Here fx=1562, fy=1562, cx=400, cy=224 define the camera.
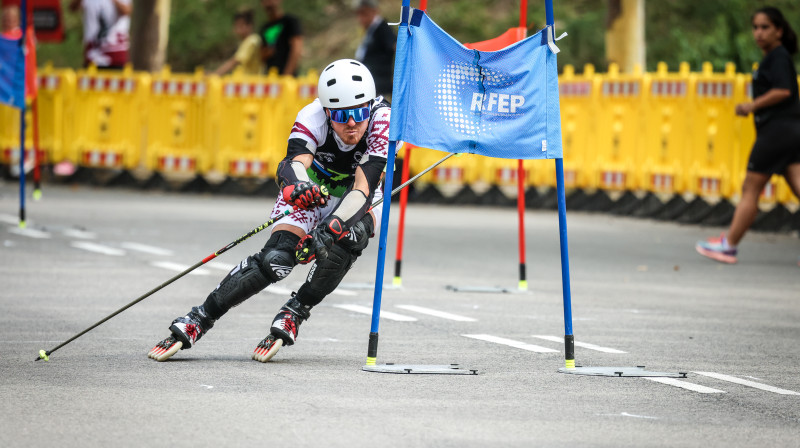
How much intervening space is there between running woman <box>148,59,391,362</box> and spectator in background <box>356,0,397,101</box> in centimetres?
923

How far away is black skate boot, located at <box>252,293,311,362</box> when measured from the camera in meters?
7.77

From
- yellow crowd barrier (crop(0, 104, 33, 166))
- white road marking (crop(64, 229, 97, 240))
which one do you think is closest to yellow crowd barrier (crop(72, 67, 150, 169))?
yellow crowd barrier (crop(0, 104, 33, 166))

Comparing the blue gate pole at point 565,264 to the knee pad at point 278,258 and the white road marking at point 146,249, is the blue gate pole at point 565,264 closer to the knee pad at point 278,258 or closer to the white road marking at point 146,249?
the knee pad at point 278,258

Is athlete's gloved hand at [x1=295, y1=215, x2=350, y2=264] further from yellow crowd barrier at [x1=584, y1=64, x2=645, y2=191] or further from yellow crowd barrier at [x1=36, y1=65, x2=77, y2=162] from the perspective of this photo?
yellow crowd barrier at [x1=36, y1=65, x2=77, y2=162]

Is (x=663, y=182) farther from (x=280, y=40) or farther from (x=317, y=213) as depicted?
(x=317, y=213)

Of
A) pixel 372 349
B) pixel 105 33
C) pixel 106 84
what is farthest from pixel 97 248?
pixel 105 33

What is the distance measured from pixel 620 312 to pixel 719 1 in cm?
2811

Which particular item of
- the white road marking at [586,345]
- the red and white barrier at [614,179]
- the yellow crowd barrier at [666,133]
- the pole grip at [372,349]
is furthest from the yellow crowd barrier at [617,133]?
the pole grip at [372,349]

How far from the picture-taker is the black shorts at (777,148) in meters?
13.3

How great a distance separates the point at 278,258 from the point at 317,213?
21.8 inches

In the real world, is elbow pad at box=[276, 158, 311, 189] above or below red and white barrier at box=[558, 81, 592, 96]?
below

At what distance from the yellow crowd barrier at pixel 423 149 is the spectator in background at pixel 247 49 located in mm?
180

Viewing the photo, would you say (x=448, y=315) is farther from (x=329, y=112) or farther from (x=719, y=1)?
(x=719, y=1)

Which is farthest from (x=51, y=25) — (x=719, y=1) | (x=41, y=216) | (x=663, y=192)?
(x=719, y=1)
